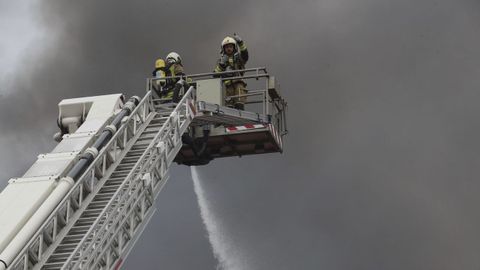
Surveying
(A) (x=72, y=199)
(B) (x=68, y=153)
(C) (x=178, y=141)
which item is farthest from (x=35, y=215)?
(C) (x=178, y=141)

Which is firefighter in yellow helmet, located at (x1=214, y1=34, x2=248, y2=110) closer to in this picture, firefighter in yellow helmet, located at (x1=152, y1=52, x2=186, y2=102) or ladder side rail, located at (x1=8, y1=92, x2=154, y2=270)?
firefighter in yellow helmet, located at (x1=152, y1=52, x2=186, y2=102)

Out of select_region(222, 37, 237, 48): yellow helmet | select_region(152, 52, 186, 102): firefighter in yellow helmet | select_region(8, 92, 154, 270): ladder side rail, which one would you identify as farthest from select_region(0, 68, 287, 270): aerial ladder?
select_region(222, 37, 237, 48): yellow helmet

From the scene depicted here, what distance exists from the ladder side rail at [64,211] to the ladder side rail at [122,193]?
0.50 m

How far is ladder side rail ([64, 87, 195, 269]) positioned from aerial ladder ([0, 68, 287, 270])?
0.02 m

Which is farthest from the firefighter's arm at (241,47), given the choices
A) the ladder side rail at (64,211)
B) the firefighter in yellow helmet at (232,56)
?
the ladder side rail at (64,211)

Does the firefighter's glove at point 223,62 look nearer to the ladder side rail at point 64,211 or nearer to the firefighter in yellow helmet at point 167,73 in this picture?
the firefighter in yellow helmet at point 167,73

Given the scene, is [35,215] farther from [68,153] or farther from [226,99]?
[226,99]

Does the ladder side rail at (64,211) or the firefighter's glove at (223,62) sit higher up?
the firefighter's glove at (223,62)

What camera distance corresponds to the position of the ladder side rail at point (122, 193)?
496 inches

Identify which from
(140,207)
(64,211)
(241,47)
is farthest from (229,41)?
(64,211)

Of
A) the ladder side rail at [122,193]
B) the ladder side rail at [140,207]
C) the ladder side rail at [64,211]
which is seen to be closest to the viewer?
the ladder side rail at [64,211]

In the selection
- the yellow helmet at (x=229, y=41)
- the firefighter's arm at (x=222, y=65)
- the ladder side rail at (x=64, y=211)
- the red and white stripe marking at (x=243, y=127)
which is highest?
the yellow helmet at (x=229, y=41)

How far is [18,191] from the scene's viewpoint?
1352cm

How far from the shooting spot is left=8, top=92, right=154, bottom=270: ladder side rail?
1211cm
